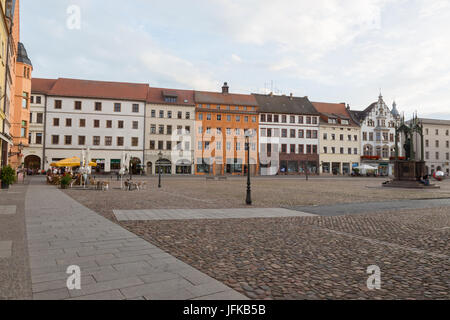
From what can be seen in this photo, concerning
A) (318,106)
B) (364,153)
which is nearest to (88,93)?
(318,106)

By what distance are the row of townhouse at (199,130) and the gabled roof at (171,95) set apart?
0.20 m

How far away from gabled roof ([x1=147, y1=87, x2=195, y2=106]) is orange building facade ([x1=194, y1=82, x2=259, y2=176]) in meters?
1.50

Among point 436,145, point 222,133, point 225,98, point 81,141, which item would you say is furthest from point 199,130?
point 436,145

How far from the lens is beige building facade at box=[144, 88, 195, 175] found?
55.2 meters

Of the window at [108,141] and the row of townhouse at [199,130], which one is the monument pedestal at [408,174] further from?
the window at [108,141]

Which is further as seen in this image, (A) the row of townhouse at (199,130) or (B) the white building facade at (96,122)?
(A) the row of townhouse at (199,130)

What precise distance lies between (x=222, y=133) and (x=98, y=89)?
78.8 ft

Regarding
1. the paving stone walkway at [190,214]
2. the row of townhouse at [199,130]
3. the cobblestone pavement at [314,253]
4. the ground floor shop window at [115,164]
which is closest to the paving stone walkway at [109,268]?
the cobblestone pavement at [314,253]

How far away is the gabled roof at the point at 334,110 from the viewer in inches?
2657

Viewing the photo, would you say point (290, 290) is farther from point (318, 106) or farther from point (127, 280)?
point (318, 106)

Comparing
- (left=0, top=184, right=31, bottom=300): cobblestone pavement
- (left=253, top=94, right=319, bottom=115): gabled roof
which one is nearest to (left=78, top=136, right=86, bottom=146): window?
(left=253, top=94, right=319, bottom=115): gabled roof

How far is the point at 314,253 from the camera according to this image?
543cm

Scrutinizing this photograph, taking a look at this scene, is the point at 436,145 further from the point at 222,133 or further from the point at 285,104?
the point at 222,133

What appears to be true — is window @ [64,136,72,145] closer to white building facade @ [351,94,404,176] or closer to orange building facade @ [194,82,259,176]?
orange building facade @ [194,82,259,176]
